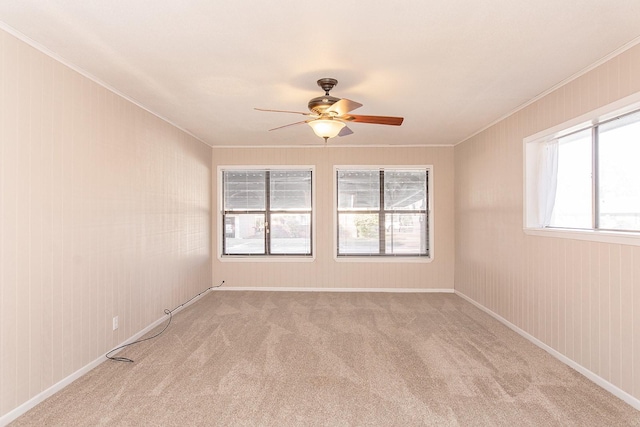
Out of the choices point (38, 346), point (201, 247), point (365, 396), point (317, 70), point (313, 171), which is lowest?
point (365, 396)

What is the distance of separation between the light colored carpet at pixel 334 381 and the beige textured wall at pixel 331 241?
164 centimetres

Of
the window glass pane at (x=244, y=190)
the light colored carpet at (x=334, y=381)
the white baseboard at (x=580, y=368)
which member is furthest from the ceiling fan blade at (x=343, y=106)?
the window glass pane at (x=244, y=190)

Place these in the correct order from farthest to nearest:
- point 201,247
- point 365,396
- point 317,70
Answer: point 201,247, point 317,70, point 365,396

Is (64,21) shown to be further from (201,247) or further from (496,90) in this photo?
(201,247)

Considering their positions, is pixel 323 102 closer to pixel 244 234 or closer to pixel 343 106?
pixel 343 106

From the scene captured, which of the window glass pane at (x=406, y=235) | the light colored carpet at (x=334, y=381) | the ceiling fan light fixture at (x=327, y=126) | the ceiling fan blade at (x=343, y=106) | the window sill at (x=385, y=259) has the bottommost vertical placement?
the light colored carpet at (x=334, y=381)

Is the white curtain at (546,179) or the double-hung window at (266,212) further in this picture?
the double-hung window at (266,212)

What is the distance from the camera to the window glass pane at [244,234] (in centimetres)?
603

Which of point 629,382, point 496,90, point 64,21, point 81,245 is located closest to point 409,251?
point 496,90

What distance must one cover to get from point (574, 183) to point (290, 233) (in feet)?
13.4

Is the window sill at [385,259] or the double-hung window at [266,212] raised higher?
the double-hung window at [266,212]

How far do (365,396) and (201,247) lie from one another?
151 inches

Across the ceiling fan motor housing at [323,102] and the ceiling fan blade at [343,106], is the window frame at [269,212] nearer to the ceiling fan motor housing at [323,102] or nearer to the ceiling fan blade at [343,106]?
the ceiling fan motor housing at [323,102]

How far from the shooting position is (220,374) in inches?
111
